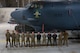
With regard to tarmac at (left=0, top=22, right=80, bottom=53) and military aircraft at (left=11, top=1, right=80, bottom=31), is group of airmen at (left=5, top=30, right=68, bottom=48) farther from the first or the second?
military aircraft at (left=11, top=1, right=80, bottom=31)

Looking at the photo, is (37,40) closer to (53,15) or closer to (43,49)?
(43,49)

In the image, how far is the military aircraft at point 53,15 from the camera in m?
21.9

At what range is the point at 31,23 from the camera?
2252cm

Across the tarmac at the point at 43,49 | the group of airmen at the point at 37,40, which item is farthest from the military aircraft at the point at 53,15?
the tarmac at the point at 43,49

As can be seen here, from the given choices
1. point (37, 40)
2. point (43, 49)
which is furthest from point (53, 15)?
point (43, 49)

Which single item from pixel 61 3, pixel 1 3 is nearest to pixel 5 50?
pixel 61 3

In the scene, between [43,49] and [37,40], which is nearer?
[43,49]

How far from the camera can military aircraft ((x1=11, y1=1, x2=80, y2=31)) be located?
21.9m

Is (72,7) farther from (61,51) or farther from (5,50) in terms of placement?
(5,50)

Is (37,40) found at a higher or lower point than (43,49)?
higher

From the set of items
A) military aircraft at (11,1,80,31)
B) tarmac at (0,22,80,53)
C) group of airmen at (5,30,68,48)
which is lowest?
tarmac at (0,22,80,53)

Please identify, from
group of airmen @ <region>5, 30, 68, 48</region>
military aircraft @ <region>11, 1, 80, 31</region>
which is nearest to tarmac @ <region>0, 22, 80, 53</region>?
group of airmen @ <region>5, 30, 68, 48</region>

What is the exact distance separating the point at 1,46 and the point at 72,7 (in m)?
6.80

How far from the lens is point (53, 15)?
22031 mm
